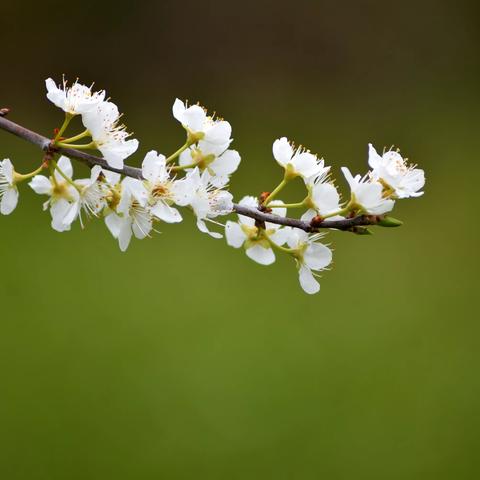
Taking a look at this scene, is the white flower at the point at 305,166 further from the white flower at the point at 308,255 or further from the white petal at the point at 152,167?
the white petal at the point at 152,167

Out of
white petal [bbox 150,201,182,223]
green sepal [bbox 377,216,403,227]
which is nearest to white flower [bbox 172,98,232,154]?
white petal [bbox 150,201,182,223]

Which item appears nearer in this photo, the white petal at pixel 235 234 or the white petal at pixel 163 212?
the white petal at pixel 163 212

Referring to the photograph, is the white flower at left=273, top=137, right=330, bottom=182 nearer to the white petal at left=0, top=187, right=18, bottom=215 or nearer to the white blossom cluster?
the white blossom cluster

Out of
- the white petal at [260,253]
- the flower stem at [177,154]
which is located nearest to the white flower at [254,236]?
the white petal at [260,253]

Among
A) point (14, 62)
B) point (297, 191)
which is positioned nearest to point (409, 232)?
point (297, 191)

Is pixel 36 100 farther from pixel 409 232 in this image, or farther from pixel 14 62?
pixel 409 232

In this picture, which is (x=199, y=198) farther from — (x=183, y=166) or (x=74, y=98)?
(x=74, y=98)

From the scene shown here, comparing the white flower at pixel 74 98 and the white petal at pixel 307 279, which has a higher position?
the white flower at pixel 74 98
